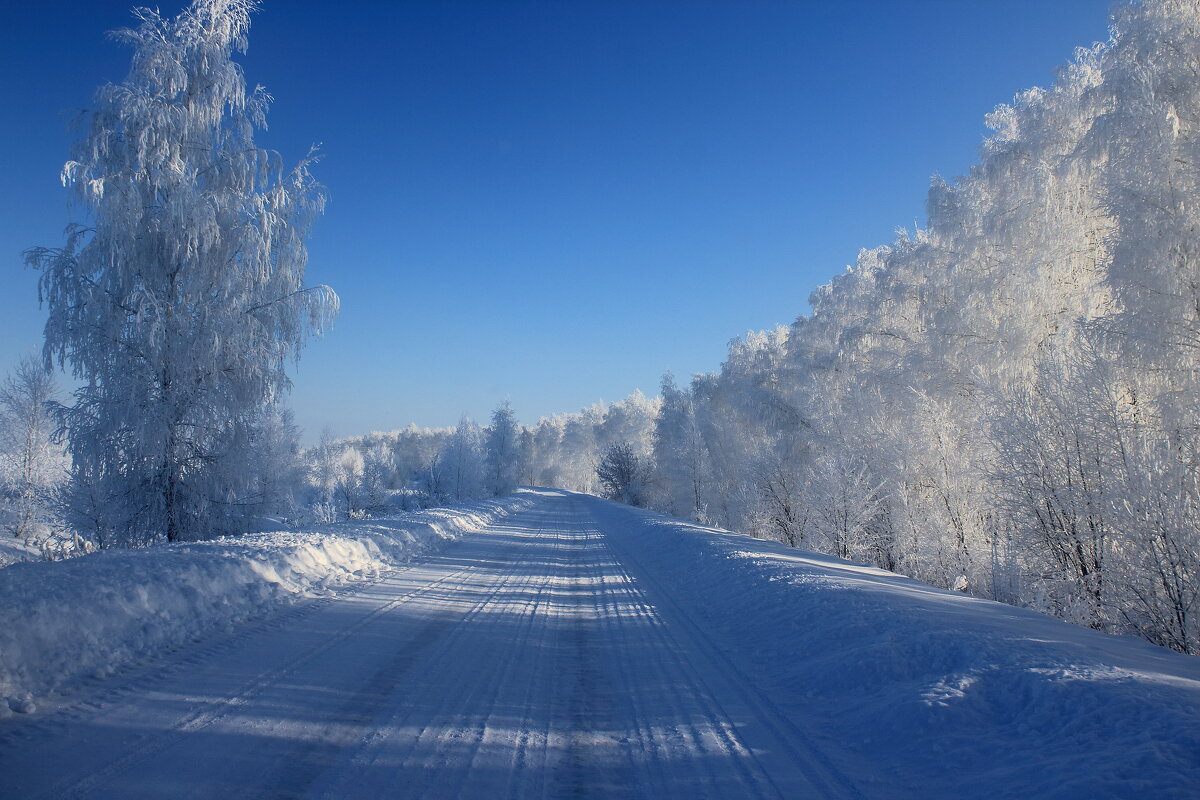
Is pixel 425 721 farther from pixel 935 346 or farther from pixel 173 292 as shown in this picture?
pixel 935 346

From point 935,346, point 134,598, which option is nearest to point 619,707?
point 134,598

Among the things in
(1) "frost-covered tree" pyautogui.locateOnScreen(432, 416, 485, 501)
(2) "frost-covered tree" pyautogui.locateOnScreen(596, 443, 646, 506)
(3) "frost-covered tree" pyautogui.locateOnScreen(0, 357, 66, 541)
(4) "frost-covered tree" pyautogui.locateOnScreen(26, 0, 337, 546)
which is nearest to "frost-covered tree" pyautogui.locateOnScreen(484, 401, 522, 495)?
(1) "frost-covered tree" pyautogui.locateOnScreen(432, 416, 485, 501)

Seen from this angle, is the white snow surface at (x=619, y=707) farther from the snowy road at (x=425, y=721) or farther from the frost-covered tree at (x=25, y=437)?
the frost-covered tree at (x=25, y=437)

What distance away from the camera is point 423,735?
3.92 meters

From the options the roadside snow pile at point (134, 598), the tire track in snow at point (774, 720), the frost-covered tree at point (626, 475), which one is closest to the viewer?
the tire track in snow at point (774, 720)

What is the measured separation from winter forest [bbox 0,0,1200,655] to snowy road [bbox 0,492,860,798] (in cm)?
707

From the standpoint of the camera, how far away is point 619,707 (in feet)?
15.2

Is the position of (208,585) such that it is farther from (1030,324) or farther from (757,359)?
(757,359)

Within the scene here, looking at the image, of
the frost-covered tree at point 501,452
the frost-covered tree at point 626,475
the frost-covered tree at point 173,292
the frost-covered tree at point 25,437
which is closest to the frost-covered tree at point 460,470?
the frost-covered tree at point 501,452

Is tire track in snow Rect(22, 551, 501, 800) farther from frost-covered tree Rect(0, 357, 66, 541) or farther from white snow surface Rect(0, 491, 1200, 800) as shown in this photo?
frost-covered tree Rect(0, 357, 66, 541)

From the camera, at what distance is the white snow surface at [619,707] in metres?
3.34

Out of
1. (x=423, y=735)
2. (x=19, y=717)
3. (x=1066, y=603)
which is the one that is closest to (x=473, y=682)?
(x=423, y=735)

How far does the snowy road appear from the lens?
10.9 ft

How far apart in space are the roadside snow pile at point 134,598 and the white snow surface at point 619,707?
0.06 meters
